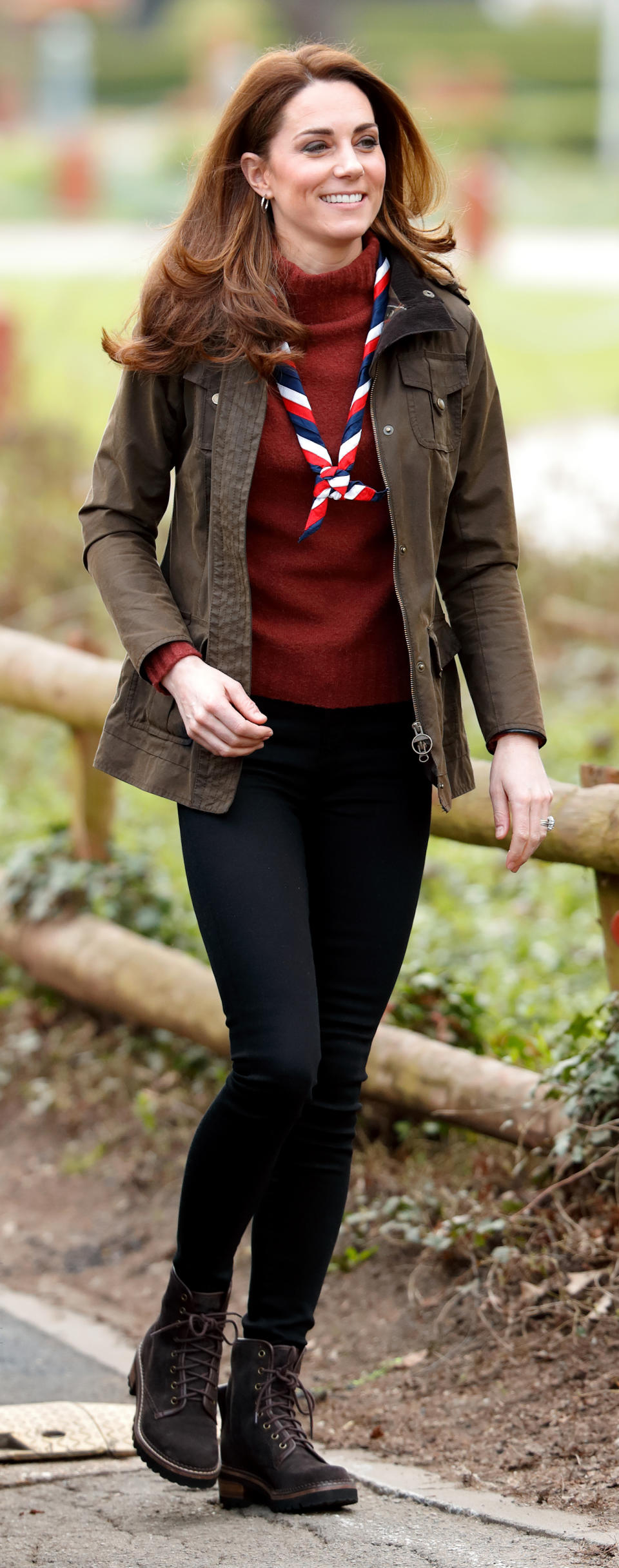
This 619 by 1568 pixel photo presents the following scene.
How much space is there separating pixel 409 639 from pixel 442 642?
0.56ft

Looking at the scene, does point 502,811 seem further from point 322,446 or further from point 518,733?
point 322,446

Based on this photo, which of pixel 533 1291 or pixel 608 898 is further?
pixel 608 898

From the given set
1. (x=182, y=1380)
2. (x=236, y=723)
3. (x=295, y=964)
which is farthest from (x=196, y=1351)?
(x=236, y=723)

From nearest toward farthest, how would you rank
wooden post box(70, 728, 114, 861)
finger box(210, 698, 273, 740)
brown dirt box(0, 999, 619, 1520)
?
finger box(210, 698, 273, 740) < brown dirt box(0, 999, 619, 1520) < wooden post box(70, 728, 114, 861)

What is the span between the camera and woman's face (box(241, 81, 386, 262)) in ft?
8.18

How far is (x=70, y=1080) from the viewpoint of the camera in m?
4.78

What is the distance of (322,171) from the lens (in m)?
2.48

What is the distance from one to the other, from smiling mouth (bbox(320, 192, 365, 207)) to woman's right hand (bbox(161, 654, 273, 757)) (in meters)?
0.71

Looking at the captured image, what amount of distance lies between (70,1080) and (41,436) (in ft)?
24.8

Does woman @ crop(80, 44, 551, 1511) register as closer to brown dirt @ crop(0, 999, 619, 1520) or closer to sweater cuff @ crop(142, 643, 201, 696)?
sweater cuff @ crop(142, 643, 201, 696)

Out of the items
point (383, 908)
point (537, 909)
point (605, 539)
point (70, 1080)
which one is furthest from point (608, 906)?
point (605, 539)

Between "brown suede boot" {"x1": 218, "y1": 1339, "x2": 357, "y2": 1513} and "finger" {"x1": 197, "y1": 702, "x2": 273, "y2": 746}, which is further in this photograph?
"brown suede boot" {"x1": 218, "y1": 1339, "x2": 357, "y2": 1513}

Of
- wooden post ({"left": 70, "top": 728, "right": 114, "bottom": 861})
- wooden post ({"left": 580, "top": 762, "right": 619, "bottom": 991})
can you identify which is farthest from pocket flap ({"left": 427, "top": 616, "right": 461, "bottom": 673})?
wooden post ({"left": 70, "top": 728, "right": 114, "bottom": 861})

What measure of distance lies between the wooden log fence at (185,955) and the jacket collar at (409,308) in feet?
3.44
